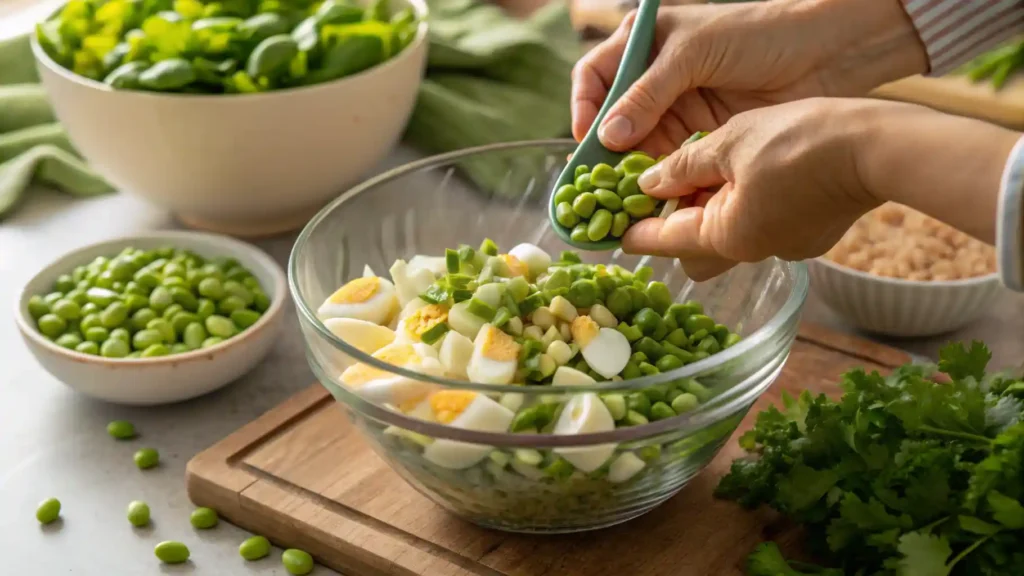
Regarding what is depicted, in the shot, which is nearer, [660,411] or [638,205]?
[660,411]

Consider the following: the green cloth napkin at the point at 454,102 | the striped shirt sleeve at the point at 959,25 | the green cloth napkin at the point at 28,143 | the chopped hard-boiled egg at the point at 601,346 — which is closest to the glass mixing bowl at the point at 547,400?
the chopped hard-boiled egg at the point at 601,346

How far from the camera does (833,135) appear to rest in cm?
115

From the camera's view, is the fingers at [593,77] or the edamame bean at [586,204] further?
the fingers at [593,77]

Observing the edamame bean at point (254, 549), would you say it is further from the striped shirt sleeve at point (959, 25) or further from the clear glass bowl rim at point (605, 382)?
the striped shirt sleeve at point (959, 25)

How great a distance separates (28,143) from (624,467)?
1.58m

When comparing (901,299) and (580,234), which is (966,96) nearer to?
(901,299)

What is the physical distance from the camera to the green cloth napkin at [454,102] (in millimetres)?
2217

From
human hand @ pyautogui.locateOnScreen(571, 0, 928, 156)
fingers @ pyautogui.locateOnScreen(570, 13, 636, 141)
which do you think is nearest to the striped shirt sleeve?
human hand @ pyautogui.locateOnScreen(571, 0, 928, 156)

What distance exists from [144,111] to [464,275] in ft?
2.41

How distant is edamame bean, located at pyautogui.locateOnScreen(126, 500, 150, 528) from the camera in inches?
55.2

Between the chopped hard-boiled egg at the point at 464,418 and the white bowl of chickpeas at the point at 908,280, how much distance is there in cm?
73

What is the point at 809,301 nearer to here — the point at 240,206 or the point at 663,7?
the point at 663,7

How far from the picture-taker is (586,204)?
1.38 meters

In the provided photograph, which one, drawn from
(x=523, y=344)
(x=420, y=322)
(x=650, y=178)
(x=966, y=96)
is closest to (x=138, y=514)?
(x=420, y=322)
